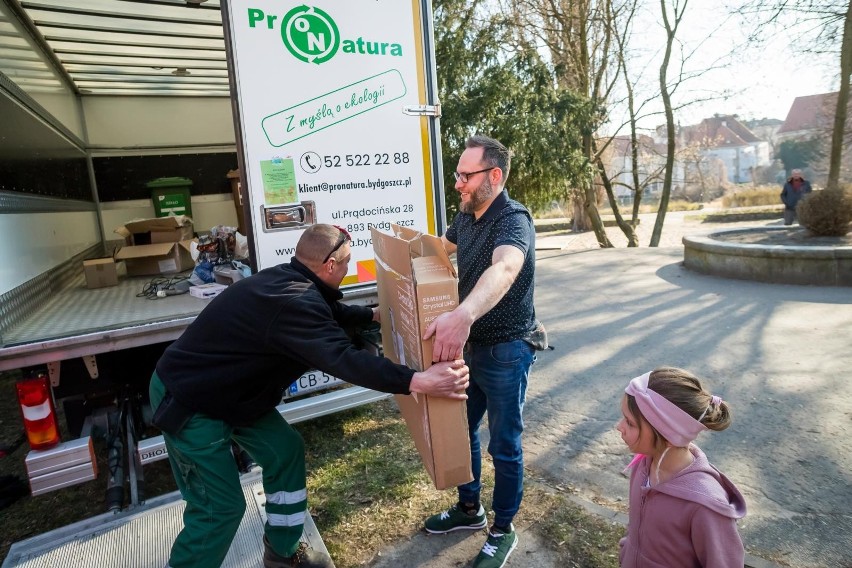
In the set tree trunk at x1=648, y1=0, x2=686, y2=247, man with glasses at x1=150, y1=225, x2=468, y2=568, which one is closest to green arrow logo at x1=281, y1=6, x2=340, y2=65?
man with glasses at x1=150, y1=225, x2=468, y2=568

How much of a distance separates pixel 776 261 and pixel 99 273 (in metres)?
8.61

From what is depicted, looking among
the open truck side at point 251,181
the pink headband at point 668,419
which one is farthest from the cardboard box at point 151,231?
the pink headband at point 668,419

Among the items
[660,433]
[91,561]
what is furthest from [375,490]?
[660,433]

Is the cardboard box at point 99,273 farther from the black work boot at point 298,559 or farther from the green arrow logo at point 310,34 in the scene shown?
the black work boot at point 298,559

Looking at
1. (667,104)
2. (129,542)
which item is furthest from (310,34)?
(667,104)

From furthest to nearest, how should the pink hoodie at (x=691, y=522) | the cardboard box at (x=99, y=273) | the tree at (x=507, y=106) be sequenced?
the tree at (x=507, y=106) → the cardboard box at (x=99, y=273) → the pink hoodie at (x=691, y=522)

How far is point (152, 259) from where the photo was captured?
17.8 feet

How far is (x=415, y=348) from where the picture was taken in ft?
6.98

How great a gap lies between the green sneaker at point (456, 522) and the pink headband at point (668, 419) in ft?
4.78

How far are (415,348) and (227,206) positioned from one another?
24.0 ft

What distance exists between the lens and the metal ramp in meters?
2.62

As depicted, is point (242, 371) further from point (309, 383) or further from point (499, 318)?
point (309, 383)

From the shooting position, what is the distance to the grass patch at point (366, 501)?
2.80 meters

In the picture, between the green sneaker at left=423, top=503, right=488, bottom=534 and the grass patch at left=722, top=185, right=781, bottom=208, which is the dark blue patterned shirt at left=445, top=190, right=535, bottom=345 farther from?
the grass patch at left=722, top=185, right=781, bottom=208
